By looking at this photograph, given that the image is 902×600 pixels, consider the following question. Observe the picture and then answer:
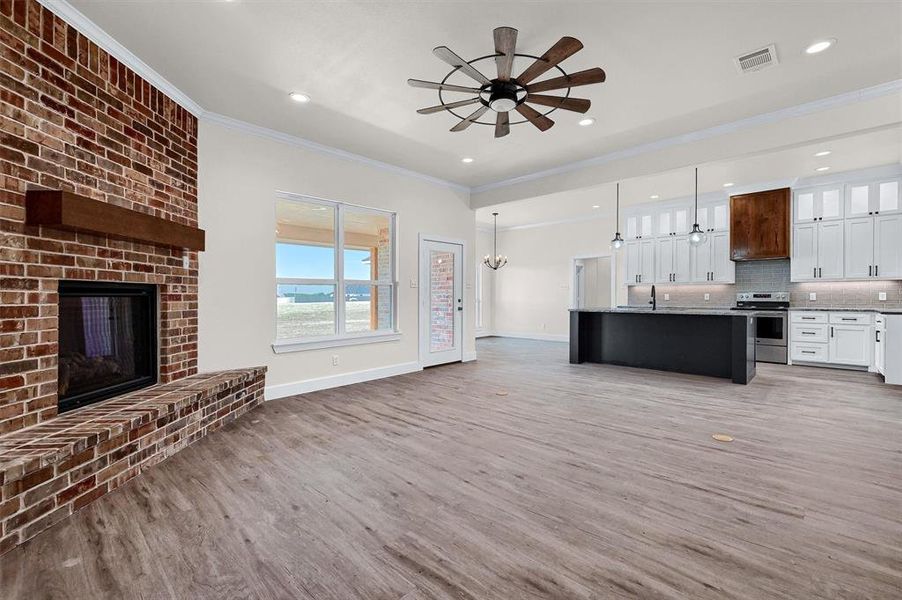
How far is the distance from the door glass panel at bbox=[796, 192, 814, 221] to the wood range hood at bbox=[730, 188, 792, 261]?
12 cm

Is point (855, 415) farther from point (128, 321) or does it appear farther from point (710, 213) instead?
point (128, 321)

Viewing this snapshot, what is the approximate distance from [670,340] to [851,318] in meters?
2.60

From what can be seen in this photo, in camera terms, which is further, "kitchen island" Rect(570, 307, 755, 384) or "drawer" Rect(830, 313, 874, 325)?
"drawer" Rect(830, 313, 874, 325)

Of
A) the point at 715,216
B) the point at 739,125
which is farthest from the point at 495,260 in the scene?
the point at 739,125

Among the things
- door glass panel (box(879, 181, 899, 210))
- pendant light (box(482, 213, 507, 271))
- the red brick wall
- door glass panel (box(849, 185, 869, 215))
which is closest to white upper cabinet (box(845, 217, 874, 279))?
door glass panel (box(849, 185, 869, 215))

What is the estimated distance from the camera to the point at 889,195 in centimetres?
573

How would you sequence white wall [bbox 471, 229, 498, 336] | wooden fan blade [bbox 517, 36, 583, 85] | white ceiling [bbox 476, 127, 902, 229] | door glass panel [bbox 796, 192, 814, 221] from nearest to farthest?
wooden fan blade [bbox 517, 36, 583, 85]
white ceiling [bbox 476, 127, 902, 229]
door glass panel [bbox 796, 192, 814, 221]
white wall [bbox 471, 229, 498, 336]

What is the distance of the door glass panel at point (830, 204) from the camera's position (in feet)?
20.1

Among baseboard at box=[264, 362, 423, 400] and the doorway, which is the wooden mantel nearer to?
baseboard at box=[264, 362, 423, 400]

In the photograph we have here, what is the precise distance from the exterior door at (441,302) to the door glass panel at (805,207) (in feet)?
17.3

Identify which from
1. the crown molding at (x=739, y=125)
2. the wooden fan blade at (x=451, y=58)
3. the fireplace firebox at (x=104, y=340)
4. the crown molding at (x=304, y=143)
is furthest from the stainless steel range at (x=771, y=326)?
the fireplace firebox at (x=104, y=340)

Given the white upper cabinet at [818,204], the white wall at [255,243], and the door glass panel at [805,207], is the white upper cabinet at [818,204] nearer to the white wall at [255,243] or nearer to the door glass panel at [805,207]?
the door glass panel at [805,207]

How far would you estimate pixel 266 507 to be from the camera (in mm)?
2152

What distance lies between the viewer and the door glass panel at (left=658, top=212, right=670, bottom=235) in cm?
777
